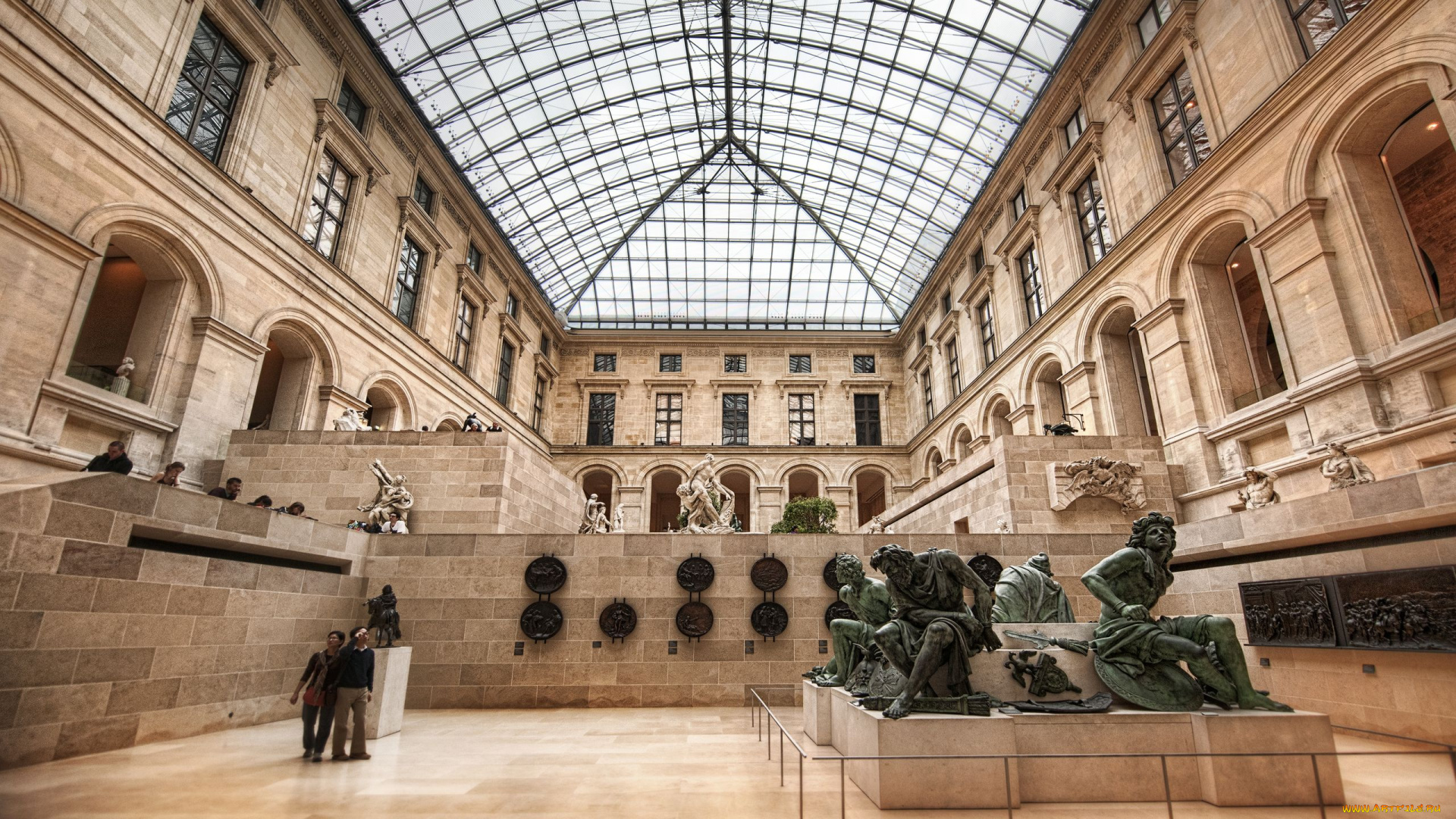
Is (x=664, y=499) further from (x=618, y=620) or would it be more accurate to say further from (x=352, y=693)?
(x=352, y=693)

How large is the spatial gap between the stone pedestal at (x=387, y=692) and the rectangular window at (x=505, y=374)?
21841 mm

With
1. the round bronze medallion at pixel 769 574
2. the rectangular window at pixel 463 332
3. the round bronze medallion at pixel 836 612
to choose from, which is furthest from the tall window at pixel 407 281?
the round bronze medallion at pixel 836 612

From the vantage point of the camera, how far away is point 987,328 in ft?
89.0

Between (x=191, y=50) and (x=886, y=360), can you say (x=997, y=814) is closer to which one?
(x=191, y=50)

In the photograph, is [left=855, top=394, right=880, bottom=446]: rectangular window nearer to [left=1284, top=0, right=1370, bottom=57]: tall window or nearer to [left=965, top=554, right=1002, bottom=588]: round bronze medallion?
[left=965, top=554, right=1002, bottom=588]: round bronze medallion

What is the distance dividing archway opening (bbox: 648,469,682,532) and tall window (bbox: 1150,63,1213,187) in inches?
988

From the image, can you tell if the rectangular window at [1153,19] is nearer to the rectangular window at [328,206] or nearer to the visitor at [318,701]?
the visitor at [318,701]

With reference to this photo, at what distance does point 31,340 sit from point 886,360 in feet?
110

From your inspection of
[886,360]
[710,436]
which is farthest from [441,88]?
[886,360]

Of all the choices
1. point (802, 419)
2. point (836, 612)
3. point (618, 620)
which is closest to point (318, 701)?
point (618, 620)

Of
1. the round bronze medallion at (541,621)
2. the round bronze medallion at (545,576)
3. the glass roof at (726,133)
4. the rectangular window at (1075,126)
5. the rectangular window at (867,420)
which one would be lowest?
the round bronze medallion at (541,621)

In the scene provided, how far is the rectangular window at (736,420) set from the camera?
118 ft

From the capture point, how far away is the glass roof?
2205 cm

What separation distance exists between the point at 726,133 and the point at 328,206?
1799 centimetres
